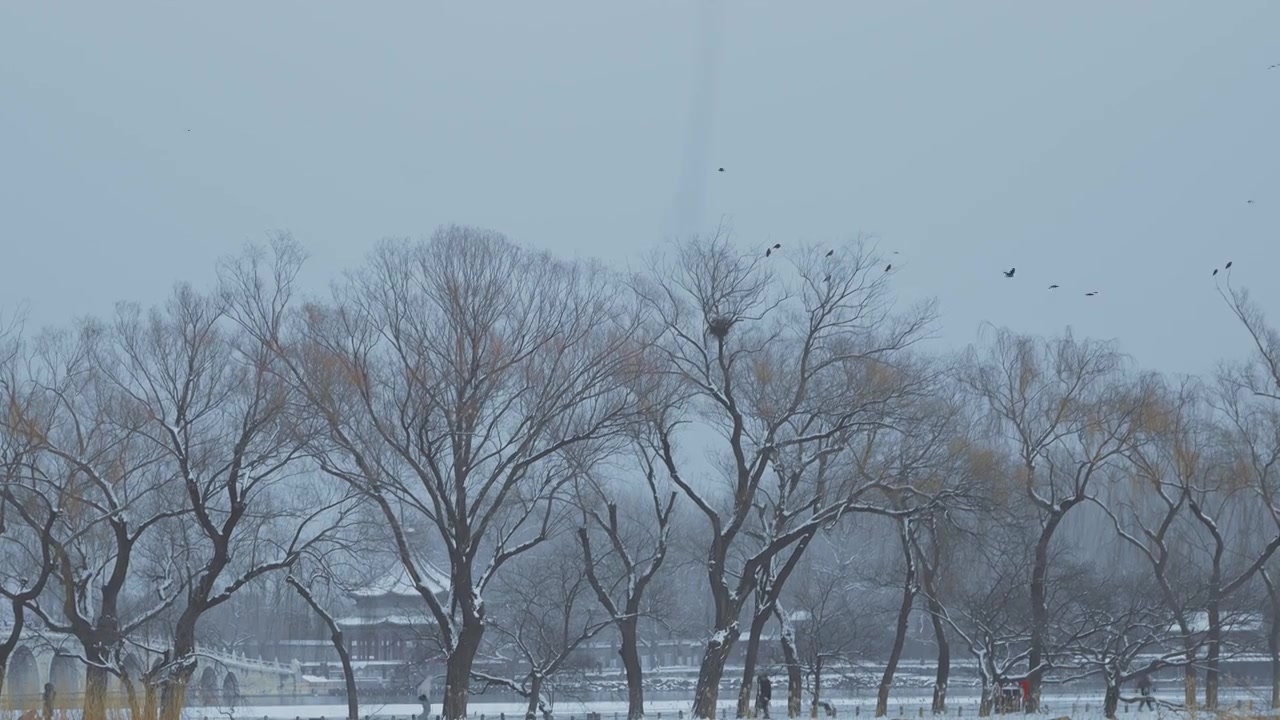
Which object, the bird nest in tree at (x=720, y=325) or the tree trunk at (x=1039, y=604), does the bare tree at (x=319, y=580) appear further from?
the tree trunk at (x=1039, y=604)

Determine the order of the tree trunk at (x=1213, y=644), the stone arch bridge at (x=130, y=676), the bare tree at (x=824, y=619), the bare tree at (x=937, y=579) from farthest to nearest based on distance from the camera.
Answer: the bare tree at (x=824, y=619), the bare tree at (x=937, y=579), the tree trunk at (x=1213, y=644), the stone arch bridge at (x=130, y=676)

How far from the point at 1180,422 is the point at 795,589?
19.7m

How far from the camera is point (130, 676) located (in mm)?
28734

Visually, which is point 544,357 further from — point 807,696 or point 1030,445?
point 807,696

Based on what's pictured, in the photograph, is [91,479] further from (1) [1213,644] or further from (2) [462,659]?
(1) [1213,644]

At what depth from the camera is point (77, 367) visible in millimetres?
29156

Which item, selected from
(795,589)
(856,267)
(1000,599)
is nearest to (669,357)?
(856,267)

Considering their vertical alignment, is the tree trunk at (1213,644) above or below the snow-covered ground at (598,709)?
above

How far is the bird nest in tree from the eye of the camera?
27453 mm

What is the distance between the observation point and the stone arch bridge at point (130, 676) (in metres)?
13.9

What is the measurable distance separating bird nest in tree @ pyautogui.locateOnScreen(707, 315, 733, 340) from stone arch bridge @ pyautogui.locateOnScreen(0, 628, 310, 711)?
39.8 feet

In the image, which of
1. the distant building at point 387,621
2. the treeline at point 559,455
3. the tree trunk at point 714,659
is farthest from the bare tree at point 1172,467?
the distant building at point 387,621

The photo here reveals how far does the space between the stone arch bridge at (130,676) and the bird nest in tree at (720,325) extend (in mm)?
12146

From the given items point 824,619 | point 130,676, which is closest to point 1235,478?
point 824,619
